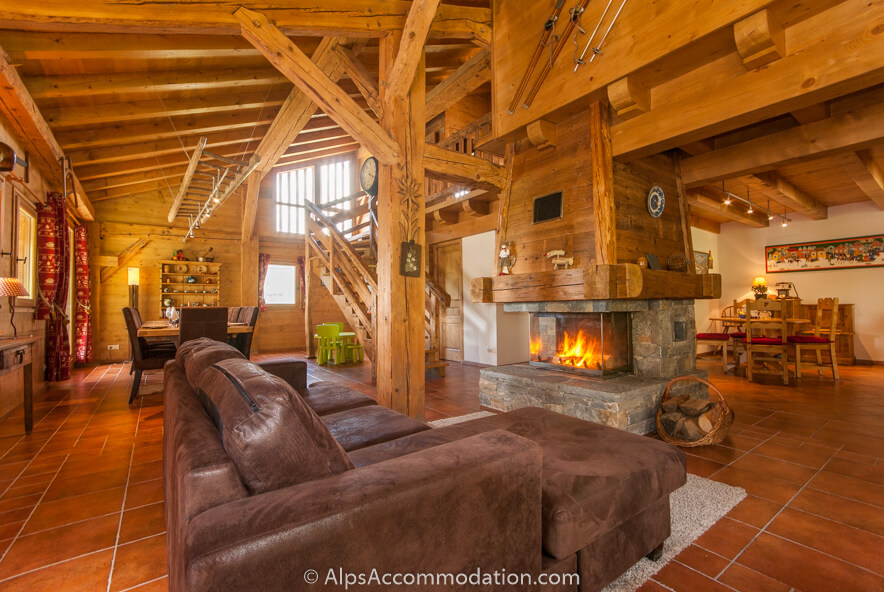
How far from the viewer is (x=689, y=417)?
3236mm

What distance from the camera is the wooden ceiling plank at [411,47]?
3.10m

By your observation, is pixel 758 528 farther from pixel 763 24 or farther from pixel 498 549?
pixel 763 24

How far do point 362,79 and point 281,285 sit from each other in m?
7.36

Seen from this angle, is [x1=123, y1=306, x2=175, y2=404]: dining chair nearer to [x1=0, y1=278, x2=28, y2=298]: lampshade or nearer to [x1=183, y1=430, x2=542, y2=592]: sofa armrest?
[x1=0, y1=278, x2=28, y2=298]: lampshade

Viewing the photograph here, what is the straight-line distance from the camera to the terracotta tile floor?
1.65m

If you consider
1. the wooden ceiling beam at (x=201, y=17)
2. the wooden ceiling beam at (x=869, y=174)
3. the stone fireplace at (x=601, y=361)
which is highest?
the wooden ceiling beam at (x=201, y=17)

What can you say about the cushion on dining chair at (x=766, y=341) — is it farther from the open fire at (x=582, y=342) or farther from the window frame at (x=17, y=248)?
the window frame at (x=17, y=248)

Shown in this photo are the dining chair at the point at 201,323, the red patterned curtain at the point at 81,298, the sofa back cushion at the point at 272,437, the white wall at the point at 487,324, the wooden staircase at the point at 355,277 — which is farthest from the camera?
the red patterned curtain at the point at 81,298

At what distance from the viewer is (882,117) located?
3.23m

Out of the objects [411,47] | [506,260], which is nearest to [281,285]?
[506,260]

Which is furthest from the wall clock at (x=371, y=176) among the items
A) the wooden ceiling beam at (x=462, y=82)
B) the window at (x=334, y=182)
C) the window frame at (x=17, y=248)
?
the window at (x=334, y=182)

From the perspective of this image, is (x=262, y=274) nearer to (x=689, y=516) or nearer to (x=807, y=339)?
(x=689, y=516)

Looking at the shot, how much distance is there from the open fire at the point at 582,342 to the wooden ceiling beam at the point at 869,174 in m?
3.50

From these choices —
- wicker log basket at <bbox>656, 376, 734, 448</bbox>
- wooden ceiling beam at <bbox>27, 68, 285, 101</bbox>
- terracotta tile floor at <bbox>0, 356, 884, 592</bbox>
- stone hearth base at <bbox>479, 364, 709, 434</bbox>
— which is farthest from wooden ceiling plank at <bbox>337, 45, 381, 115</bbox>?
wicker log basket at <bbox>656, 376, 734, 448</bbox>
